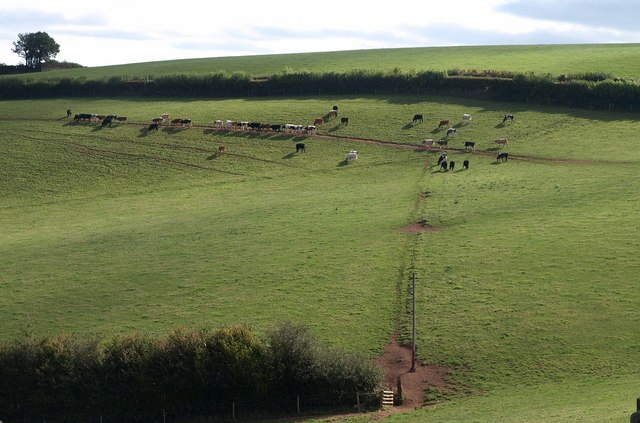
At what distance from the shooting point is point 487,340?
146 feet

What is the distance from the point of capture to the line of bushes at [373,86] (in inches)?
3565

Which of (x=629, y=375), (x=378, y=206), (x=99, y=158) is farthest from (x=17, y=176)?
(x=629, y=375)

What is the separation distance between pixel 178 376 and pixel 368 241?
1961cm

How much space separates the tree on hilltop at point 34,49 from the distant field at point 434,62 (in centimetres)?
1842

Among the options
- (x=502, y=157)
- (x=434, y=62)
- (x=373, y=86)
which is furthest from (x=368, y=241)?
(x=434, y=62)

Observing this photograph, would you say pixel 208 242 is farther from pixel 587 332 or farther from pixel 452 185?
pixel 587 332

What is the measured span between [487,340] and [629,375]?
6.70 metres

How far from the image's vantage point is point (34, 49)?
15662 centimetres

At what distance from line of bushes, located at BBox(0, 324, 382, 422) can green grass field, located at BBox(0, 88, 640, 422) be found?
13.5 feet

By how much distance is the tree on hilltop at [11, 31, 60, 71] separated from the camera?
156m

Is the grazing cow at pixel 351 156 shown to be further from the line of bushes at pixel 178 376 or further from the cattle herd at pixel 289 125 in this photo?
the line of bushes at pixel 178 376

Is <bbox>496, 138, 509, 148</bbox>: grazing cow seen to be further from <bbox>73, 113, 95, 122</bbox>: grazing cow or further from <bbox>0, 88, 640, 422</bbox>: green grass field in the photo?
<bbox>73, 113, 95, 122</bbox>: grazing cow

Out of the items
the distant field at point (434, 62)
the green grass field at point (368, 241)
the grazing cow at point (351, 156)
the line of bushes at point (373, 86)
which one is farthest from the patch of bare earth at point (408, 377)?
the distant field at point (434, 62)

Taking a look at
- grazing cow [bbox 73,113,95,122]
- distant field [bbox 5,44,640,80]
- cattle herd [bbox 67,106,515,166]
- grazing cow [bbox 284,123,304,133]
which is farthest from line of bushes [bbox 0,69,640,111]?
grazing cow [bbox 284,123,304,133]
